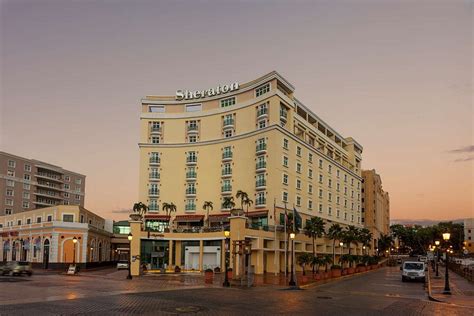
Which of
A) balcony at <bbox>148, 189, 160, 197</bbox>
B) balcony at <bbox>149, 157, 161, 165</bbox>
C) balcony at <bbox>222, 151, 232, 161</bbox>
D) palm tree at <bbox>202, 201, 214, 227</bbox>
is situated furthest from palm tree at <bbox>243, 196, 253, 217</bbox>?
balcony at <bbox>149, 157, 161, 165</bbox>

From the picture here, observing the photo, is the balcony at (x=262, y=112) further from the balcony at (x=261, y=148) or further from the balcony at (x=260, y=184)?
the balcony at (x=260, y=184)

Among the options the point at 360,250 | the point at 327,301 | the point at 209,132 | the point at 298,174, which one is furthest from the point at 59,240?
the point at 360,250

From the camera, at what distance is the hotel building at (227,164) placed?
74.2 metres

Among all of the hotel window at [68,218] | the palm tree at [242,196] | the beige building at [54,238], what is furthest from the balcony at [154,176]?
the palm tree at [242,196]

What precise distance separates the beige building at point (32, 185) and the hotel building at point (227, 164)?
58.3 meters

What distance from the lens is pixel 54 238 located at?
76.8m

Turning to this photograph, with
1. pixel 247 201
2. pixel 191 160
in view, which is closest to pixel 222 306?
pixel 247 201

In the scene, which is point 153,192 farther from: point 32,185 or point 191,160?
point 32,185

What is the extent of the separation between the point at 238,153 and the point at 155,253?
22.2m

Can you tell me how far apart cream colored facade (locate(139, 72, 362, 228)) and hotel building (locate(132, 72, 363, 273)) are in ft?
0.55

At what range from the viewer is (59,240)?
77000mm

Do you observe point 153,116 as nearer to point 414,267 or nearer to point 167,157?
point 167,157

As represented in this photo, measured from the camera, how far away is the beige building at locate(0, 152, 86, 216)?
126 m

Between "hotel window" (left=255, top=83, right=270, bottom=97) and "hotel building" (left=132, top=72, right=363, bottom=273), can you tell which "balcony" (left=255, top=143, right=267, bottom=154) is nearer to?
"hotel building" (left=132, top=72, right=363, bottom=273)
